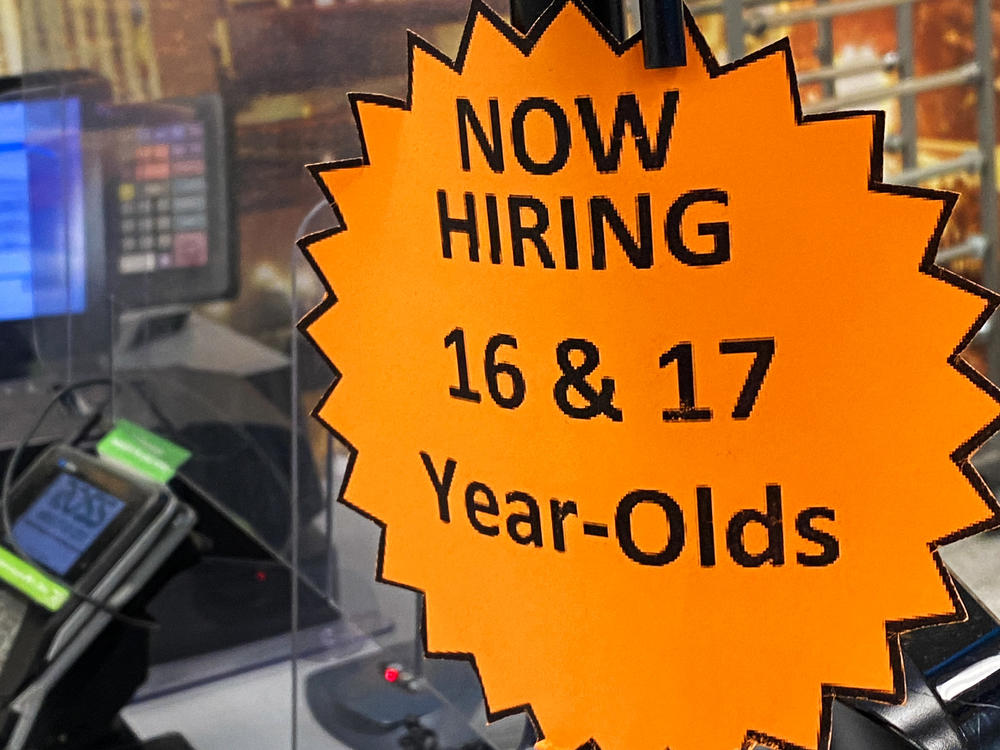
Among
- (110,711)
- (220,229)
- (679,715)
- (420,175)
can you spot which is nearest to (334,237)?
(420,175)

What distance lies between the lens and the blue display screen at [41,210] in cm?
112

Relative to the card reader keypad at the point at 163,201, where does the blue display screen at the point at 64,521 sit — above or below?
below

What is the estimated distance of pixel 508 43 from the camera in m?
0.35

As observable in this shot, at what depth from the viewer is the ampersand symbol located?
1.18 ft

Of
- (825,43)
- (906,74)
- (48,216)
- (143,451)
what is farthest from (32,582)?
A: (906,74)

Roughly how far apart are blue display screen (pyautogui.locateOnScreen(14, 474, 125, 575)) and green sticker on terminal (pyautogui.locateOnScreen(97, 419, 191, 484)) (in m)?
0.04

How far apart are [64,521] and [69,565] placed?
0.05m

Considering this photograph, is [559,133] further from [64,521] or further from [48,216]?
[48,216]

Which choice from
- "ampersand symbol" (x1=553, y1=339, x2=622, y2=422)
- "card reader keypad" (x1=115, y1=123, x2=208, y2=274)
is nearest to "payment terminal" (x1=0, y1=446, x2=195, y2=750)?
"card reader keypad" (x1=115, y1=123, x2=208, y2=274)

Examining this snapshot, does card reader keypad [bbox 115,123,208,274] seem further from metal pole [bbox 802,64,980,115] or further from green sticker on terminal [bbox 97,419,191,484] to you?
metal pole [bbox 802,64,980,115]

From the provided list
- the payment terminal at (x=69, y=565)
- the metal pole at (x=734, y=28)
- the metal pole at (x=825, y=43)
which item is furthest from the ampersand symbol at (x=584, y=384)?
the metal pole at (x=825, y=43)

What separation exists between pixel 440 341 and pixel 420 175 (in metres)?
0.05

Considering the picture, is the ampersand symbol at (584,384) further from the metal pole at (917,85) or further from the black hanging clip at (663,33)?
the metal pole at (917,85)

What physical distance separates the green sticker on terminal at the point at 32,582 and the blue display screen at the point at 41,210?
28cm
